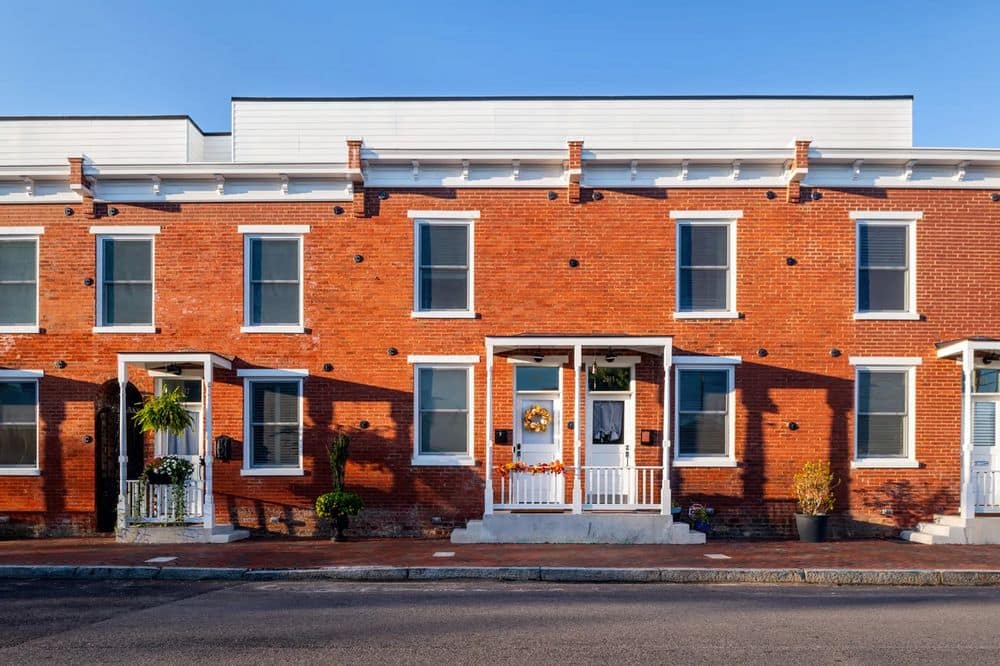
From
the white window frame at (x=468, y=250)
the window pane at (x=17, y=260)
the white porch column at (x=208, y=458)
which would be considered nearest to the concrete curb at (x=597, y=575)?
the white porch column at (x=208, y=458)

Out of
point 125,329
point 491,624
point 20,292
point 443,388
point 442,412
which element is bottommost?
point 491,624

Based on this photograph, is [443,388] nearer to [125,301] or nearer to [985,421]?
[125,301]

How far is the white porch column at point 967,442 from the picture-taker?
1541cm

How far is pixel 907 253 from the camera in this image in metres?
16.7

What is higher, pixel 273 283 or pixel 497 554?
pixel 273 283

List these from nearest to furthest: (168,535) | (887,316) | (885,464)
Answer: (168,535) → (885,464) → (887,316)

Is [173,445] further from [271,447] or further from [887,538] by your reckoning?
[887,538]

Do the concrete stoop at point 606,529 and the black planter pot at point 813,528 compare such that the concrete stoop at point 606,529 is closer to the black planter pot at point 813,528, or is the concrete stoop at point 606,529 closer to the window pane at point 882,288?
the black planter pot at point 813,528

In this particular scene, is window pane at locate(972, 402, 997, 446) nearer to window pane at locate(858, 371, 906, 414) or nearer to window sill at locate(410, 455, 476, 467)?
window pane at locate(858, 371, 906, 414)

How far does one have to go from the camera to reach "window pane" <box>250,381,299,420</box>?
1673 centimetres

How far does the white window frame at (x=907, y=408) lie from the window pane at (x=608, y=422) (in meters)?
4.36

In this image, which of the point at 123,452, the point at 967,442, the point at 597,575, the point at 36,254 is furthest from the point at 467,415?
the point at 967,442

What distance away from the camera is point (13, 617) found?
30.4 ft

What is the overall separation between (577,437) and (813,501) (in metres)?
4.39
